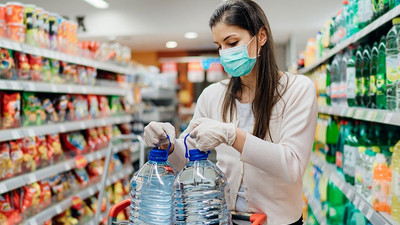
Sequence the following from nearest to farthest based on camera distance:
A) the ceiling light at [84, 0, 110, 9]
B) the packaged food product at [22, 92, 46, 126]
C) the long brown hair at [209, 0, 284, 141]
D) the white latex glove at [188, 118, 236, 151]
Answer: the white latex glove at [188, 118, 236, 151]
the long brown hair at [209, 0, 284, 141]
the packaged food product at [22, 92, 46, 126]
the ceiling light at [84, 0, 110, 9]

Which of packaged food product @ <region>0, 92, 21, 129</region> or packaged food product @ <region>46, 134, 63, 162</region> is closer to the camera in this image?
packaged food product @ <region>0, 92, 21, 129</region>

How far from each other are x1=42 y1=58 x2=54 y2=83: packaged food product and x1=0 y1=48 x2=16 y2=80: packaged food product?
18.1 inches

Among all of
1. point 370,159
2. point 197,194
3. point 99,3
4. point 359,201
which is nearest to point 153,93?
point 99,3

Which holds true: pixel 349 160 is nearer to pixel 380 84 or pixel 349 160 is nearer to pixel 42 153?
pixel 380 84

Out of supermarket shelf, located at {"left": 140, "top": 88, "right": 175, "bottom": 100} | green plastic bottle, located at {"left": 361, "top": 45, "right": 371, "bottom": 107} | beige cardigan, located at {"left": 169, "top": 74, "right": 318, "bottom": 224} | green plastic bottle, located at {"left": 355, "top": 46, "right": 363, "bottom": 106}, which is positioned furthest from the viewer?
supermarket shelf, located at {"left": 140, "top": 88, "right": 175, "bottom": 100}

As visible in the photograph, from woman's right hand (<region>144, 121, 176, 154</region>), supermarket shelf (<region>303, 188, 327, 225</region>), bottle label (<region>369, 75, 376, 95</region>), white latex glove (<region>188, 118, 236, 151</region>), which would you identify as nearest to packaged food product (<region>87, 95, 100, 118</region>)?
supermarket shelf (<region>303, 188, 327, 225</region>)

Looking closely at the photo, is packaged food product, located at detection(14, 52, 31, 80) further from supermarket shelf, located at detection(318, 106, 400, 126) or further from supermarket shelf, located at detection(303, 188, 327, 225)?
supermarket shelf, located at detection(303, 188, 327, 225)

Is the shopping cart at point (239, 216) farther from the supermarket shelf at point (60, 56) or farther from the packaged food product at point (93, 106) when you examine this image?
the packaged food product at point (93, 106)

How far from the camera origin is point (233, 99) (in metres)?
1.61

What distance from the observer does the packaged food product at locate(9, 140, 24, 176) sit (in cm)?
286

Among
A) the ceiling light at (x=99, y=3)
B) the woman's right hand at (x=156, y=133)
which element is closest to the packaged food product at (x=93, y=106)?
the woman's right hand at (x=156, y=133)

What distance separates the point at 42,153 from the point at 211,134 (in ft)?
8.29

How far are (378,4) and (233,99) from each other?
0.99m

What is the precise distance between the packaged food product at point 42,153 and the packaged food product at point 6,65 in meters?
0.69
